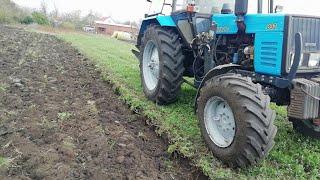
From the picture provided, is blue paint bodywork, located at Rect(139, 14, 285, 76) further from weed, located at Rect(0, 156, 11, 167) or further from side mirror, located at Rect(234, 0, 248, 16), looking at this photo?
weed, located at Rect(0, 156, 11, 167)

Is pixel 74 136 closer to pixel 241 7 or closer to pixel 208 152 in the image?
pixel 208 152

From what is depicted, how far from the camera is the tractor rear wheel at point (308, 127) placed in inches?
196

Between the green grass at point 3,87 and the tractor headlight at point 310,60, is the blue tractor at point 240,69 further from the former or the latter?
the green grass at point 3,87

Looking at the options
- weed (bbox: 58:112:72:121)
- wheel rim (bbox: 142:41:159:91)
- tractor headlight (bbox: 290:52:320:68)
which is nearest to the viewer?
tractor headlight (bbox: 290:52:320:68)

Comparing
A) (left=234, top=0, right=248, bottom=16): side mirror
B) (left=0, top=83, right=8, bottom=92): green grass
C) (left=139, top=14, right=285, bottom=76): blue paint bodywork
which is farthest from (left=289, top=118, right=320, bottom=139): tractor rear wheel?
(left=0, top=83, right=8, bottom=92): green grass

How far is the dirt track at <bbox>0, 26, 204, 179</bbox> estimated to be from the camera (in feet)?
14.0

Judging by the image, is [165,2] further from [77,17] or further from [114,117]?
[77,17]

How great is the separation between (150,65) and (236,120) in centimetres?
321

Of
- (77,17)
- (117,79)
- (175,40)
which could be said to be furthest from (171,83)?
(77,17)

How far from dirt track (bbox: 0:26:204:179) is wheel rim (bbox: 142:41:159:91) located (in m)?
0.69

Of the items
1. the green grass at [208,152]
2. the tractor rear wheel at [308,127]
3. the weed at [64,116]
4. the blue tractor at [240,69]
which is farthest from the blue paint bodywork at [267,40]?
the weed at [64,116]

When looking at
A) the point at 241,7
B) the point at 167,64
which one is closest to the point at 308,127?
the point at 241,7

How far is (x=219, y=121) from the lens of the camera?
4.77m

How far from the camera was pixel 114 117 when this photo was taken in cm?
629
